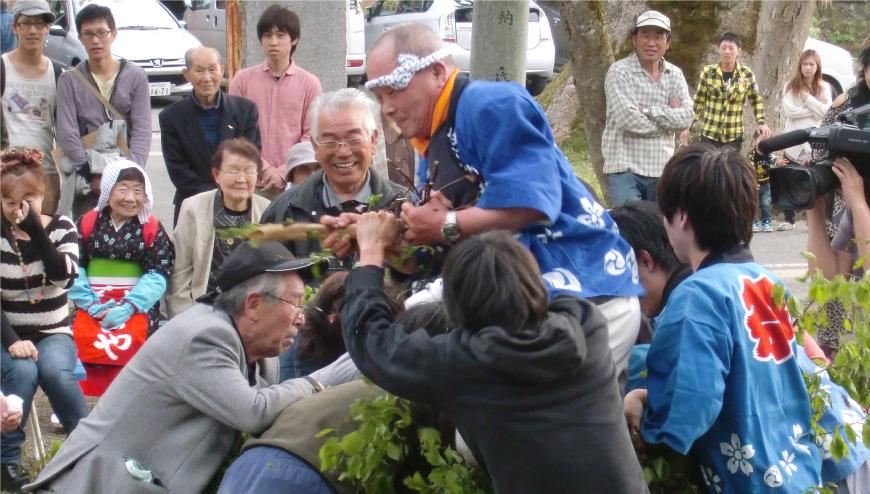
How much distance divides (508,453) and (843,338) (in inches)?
61.1

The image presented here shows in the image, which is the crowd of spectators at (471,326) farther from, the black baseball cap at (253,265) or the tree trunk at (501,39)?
the tree trunk at (501,39)

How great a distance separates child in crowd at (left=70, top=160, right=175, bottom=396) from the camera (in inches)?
249

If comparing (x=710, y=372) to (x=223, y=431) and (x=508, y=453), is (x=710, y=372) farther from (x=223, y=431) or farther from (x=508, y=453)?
(x=223, y=431)

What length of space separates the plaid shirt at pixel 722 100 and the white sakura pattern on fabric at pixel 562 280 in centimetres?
843

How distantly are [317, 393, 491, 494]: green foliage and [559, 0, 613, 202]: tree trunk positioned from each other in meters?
7.57

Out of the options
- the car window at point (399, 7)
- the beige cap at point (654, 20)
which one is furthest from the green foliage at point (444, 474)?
the car window at point (399, 7)

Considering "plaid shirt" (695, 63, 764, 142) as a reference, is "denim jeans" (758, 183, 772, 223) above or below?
below

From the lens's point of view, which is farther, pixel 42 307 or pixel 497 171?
pixel 42 307

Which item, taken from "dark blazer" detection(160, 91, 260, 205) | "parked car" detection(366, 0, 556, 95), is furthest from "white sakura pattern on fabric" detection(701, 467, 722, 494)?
"parked car" detection(366, 0, 556, 95)

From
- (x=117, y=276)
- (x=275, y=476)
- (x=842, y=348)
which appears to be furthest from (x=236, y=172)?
(x=842, y=348)

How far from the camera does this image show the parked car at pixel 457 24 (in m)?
18.9

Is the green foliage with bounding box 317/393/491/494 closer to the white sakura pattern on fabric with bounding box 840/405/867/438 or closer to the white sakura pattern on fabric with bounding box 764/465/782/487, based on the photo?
the white sakura pattern on fabric with bounding box 764/465/782/487

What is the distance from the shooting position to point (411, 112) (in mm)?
3459

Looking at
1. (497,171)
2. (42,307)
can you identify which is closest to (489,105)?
(497,171)
